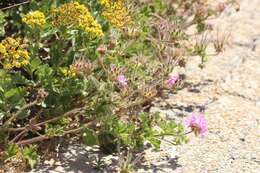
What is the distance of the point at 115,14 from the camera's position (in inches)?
124

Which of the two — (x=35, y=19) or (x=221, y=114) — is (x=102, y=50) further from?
(x=221, y=114)

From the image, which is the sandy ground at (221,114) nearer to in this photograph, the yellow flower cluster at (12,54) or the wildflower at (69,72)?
the wildflower at (69,72)

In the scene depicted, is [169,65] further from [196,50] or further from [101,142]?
[196,50]

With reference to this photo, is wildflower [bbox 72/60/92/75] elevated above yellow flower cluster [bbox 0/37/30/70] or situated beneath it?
situated beneath

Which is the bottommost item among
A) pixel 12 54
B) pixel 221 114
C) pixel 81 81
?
pixel 221 114

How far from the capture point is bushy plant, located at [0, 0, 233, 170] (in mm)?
3004

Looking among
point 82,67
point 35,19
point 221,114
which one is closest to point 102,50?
point 82,67

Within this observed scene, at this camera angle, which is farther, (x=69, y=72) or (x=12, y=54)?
(x=69, y=72)

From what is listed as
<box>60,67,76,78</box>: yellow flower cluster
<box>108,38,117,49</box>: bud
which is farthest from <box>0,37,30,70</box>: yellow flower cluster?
<box>108,38,117,49</box>: bud

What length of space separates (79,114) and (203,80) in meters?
1.41

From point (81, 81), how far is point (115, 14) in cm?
38

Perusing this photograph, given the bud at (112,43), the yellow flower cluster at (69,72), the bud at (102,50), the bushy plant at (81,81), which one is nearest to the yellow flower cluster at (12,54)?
the bushy plant at (81,81)

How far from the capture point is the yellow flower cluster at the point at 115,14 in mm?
3139

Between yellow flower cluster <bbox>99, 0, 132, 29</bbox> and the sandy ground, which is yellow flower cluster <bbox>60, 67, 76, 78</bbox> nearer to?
yellow flower cluster <bbox>99, 0, 132, 29</bbox>
